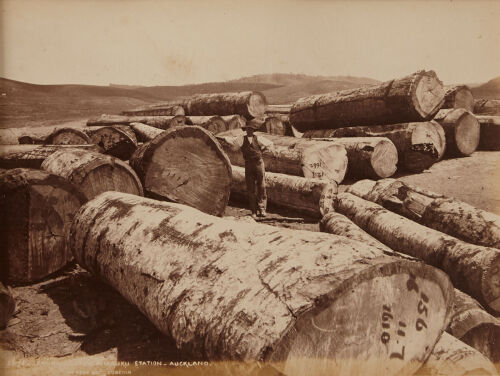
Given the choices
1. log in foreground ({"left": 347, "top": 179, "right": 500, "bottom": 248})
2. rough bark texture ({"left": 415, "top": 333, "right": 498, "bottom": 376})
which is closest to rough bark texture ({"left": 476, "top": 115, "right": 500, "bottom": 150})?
log in foreground ({"left": 347, "top": 179, "right": 500, "bottom": 248})

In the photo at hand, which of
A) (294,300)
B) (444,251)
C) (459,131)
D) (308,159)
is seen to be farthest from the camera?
(459,131)

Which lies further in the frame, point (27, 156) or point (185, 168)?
point (27, 156)

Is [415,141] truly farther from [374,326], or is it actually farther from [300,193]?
[374,326]

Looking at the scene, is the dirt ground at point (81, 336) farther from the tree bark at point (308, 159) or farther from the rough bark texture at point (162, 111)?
the rough bark texture at point (162, 111)

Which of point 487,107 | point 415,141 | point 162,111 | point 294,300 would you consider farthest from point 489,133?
point 162,111

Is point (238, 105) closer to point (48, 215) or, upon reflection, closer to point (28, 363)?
point (48, 215)

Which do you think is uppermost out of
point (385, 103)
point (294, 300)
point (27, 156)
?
point (385, 103)

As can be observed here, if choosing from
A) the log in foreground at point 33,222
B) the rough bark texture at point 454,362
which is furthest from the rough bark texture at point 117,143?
the rough bark texture at point 454,362

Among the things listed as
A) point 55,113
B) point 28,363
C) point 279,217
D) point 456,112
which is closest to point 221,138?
point 279,217
